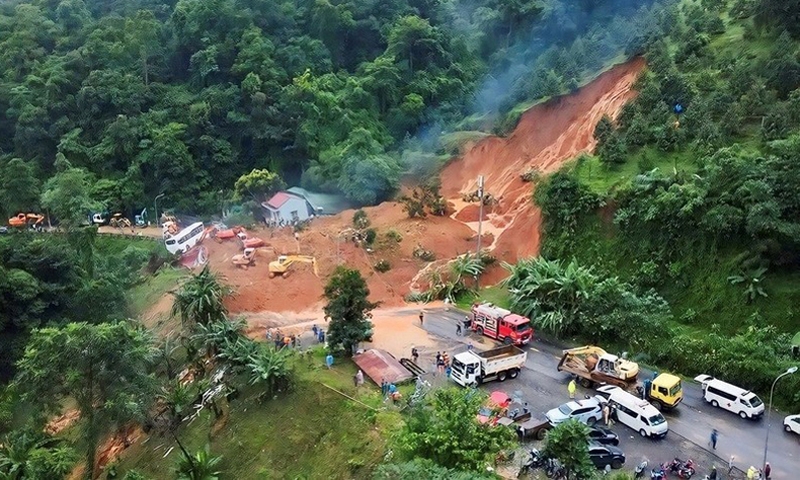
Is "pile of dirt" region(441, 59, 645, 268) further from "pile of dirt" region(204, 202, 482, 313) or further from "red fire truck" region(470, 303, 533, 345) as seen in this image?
"red fire truck" region(470, 303, 533, 345)

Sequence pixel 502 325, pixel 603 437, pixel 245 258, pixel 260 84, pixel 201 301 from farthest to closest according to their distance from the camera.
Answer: pixel 260 84 → pixel 245 258 → pixel 201 301 → pixel 502 325 → pixel 603 437

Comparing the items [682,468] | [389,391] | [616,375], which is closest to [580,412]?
[616,375]

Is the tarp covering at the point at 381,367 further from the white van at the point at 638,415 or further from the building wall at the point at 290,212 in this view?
the building wall at the point at 290,212

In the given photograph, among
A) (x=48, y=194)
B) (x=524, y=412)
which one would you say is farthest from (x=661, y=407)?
(x=48, y=194)

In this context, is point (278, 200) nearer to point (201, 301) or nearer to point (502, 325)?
point (201, 301)

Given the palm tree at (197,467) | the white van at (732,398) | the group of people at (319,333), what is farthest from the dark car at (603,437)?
the group of people at (319,333)

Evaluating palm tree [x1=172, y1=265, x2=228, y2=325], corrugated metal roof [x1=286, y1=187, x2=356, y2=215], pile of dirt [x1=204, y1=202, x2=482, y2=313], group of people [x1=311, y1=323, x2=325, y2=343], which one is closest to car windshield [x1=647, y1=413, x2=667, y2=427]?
group of people [x1=311, y1=323, x2=325, y2=343]

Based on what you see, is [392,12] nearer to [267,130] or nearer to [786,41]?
[267,130]
